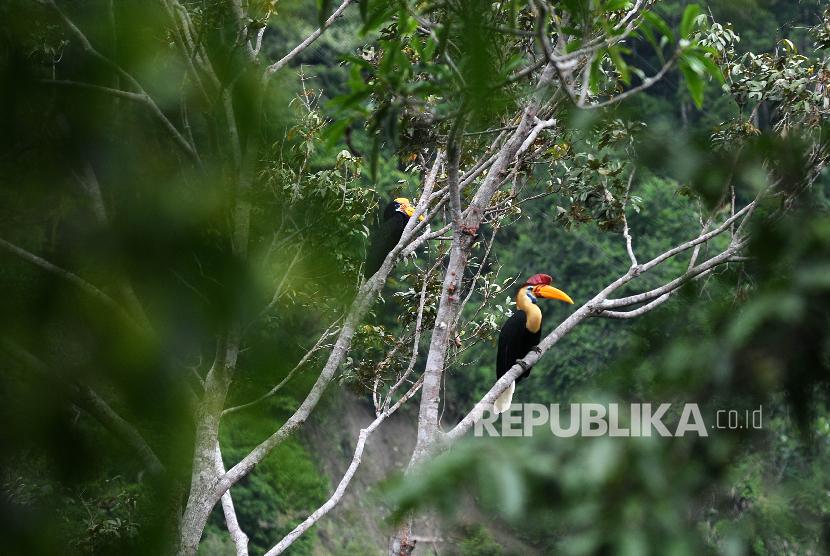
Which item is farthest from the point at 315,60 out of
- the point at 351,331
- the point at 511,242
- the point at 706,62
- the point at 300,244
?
the point at 300,244

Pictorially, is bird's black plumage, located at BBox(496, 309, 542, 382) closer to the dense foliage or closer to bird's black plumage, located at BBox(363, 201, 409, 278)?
bird's black plumage, located at BBox(363, 201, 409, 278)

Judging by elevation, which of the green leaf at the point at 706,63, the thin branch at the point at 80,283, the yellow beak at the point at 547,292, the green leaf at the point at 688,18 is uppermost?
the yellow beak at the point at 547,292

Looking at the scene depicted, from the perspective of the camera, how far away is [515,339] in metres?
5.83

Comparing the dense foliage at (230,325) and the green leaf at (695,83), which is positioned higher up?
the green leaf at (695,83)

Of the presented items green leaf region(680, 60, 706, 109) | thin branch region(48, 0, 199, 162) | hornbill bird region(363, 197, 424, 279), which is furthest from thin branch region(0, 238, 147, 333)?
hornbill bird region(363, 197, 424, 279)

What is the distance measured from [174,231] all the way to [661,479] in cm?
40

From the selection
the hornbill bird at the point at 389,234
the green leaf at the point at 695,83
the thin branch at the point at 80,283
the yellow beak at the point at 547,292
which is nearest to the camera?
the thin branch at the point at 80,283

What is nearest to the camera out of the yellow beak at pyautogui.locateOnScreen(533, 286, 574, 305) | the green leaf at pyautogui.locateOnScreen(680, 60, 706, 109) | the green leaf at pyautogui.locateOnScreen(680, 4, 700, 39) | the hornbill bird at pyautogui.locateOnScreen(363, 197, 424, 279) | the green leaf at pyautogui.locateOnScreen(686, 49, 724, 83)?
the green leaf at pyautogui.locateOnScreen(680, 4, 700, 39)

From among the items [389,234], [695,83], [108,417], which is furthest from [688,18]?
[389,234]

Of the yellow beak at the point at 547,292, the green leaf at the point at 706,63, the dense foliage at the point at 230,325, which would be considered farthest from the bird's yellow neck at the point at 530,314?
the dense foliage at the point at 230,325

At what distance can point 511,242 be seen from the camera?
48.2ft

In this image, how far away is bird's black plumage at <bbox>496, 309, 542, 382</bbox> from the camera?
5832 millimetres

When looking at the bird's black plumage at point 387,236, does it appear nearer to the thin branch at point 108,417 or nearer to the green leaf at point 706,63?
the green leaf at point 706,63

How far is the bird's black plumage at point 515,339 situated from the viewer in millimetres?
5832
